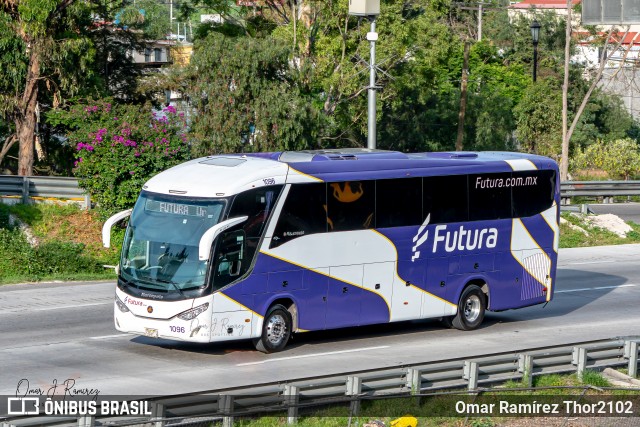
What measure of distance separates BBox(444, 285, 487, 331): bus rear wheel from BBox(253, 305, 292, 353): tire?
425 centimetres

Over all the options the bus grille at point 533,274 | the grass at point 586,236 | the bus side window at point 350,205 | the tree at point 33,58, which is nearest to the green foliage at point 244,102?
the tree at point 33,58

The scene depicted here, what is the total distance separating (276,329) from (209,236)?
231 cm

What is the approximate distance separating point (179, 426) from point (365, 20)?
27.8m

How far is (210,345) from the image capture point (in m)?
18.8

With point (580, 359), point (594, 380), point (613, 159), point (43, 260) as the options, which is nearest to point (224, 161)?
point (580, 359)

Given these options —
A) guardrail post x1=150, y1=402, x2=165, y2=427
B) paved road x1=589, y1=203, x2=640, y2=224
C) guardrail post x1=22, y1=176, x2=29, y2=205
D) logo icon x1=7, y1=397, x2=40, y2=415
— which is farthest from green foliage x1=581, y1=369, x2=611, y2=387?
paved road x1=589, y1=203, x2=640, y2=224

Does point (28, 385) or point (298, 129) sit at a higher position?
point (298, 129)

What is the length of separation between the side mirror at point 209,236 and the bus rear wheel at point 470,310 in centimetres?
585

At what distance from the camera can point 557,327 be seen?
71.6 ft

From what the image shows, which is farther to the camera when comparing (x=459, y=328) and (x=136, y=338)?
(x=459, y=328)

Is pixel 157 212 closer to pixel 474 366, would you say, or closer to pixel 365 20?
pixel 474 366

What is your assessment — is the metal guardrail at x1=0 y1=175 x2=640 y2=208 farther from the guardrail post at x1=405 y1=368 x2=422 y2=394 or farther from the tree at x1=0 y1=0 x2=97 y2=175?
the guardrail post at x1=405 y1=368 x2=422 y2=394

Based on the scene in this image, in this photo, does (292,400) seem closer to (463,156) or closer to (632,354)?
(632,354)

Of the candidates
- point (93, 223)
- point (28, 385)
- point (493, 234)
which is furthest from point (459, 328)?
point (93, 223)
